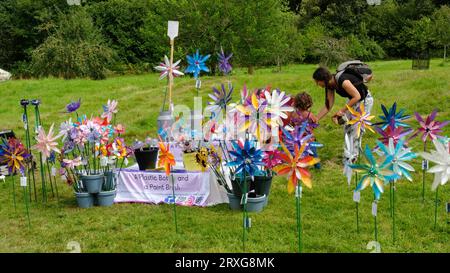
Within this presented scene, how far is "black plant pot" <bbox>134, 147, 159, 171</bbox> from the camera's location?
16.1 feet

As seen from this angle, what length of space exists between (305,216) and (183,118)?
1611 millimetres

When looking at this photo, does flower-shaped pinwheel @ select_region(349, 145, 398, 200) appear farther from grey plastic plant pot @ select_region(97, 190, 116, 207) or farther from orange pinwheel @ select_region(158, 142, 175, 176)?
grey plastic plant pot @ select_region(97, 190, 116, 207)

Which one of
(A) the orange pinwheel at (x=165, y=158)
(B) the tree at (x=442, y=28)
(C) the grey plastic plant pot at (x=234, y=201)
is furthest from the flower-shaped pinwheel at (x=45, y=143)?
(B) the tree at (x=442, y=28)

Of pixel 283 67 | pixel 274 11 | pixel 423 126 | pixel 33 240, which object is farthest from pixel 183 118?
pixel 283 67

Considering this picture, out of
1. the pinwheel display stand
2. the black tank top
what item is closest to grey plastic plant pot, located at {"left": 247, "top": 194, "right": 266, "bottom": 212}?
the pinwheel display stand

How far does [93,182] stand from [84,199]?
22 cm

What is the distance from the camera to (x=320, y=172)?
5.77m

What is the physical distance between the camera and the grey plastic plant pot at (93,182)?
4605 millimetres

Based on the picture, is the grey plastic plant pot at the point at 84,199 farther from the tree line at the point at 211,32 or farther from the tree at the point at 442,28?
the tree at the point at 442,28

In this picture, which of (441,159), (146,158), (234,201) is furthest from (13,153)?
(441,159)

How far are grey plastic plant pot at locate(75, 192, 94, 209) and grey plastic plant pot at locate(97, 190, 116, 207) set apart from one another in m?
0.08

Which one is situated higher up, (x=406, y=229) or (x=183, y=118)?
(x=183, y=118)

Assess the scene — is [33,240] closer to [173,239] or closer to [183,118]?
[173,239]

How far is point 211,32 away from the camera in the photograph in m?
18.6
